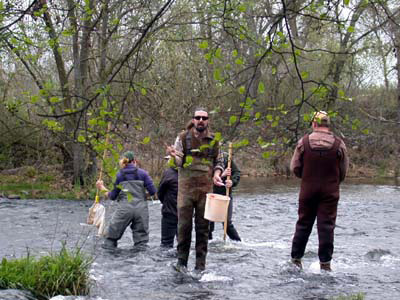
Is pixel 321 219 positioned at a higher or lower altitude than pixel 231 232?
higher

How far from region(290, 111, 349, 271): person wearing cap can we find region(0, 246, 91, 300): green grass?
2.94 metres

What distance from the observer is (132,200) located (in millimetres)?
10305

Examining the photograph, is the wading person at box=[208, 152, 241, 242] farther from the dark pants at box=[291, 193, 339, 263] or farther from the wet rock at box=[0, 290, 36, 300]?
the wet rock at box=[0, 290, 36, 300]

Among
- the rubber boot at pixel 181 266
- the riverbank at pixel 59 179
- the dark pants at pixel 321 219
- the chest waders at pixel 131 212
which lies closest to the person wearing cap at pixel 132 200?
the chest waders at pixel 131 212

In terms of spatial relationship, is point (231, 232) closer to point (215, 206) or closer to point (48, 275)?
point (215, 206)

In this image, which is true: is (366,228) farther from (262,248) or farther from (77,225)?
(77,225)

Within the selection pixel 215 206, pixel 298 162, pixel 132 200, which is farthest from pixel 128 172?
pixel 298 162

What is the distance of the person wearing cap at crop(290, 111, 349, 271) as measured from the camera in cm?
814

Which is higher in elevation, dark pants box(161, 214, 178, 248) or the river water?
dark pants box(161, 214, 178, 248)

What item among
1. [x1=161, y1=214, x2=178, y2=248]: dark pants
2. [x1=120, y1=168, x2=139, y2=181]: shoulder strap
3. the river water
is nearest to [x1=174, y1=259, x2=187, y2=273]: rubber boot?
the river water

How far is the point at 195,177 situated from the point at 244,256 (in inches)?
101

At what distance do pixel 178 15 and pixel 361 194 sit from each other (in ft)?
28.1

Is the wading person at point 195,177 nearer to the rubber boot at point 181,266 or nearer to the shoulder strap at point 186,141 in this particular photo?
the shoulder strap at point 186,141

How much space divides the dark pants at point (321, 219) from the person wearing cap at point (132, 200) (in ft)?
8.90
